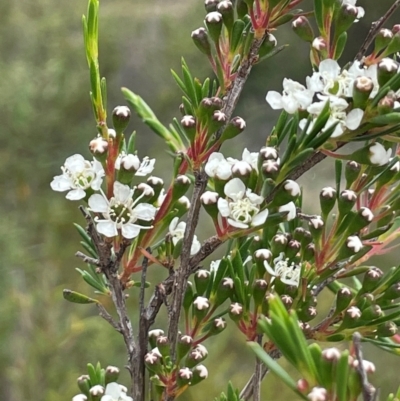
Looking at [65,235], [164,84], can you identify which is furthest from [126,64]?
[65,235]

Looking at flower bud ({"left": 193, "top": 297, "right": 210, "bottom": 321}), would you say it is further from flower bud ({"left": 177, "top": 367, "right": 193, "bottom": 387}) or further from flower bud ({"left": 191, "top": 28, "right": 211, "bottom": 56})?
flower bud ({"left": 191, "top": 28, "right": 211, "bottom": 56})

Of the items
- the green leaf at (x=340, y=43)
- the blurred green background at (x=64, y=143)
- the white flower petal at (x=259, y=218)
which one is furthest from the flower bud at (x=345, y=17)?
the blurred green background at (x=64, y=143)

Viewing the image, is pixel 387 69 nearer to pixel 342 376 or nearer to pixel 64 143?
pixel 342 376

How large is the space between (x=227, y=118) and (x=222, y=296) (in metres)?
0.11

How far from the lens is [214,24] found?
0.89 ft

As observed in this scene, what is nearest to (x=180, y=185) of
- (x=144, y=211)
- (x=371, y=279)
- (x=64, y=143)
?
(x=144, y=211)

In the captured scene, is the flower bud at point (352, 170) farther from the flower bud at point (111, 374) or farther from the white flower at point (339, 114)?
the flower bud at point (111, 374)

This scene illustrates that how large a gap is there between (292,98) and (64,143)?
97 centimetres

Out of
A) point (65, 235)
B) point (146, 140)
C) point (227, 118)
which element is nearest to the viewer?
point (227, 118)

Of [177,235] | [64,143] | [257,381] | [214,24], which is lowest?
[257,381]

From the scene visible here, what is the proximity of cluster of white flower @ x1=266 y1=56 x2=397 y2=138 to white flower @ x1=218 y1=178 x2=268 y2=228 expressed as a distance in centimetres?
4

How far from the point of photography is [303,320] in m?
0.29

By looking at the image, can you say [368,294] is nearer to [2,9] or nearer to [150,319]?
[150,319]

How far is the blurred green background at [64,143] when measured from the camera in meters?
0.91
